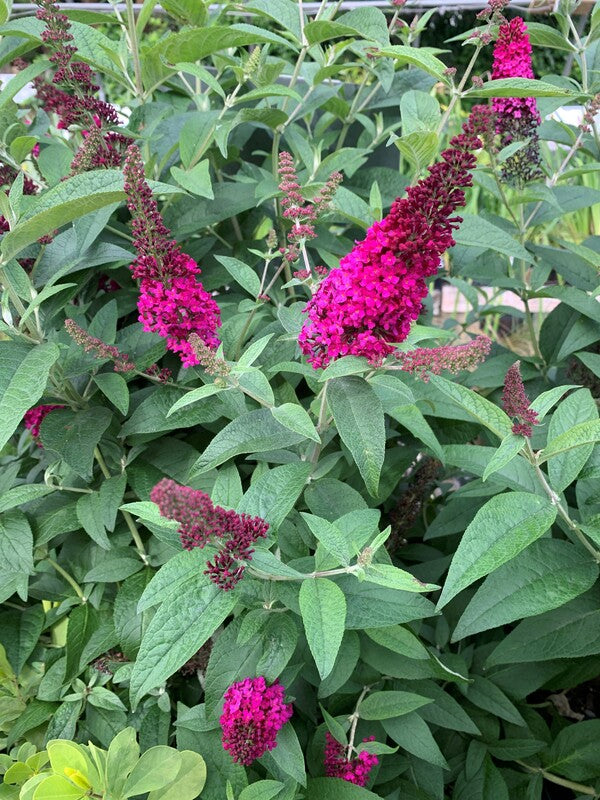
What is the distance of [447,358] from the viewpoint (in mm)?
966

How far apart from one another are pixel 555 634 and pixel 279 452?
59cm

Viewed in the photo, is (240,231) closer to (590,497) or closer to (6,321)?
(6,321)

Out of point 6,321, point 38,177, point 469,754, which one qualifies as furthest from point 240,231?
point 469,754

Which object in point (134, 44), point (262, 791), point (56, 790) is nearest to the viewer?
point (56, 790)

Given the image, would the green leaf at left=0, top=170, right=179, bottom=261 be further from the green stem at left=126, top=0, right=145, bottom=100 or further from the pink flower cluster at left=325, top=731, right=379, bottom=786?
the pink flower cluster at left=325, top=731, right=379, bottom=786

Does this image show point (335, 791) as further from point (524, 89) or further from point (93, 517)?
point (524, 89)

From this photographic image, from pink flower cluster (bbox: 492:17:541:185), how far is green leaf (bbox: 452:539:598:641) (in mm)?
860

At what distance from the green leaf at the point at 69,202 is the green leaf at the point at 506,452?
2.12ft

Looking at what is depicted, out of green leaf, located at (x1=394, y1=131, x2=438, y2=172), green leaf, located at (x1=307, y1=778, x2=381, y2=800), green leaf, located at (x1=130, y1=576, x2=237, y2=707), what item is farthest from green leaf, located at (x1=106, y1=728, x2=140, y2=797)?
green leaf, located at (x1=394, y1=131, x2=438, y2=172)

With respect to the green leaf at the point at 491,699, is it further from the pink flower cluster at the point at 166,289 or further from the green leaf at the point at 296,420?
the pink flower cluster at the point at 166,289

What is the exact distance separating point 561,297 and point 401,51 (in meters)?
0.72

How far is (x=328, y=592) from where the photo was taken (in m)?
1.00

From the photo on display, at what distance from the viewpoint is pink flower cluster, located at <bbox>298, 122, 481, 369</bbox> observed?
0.91 m

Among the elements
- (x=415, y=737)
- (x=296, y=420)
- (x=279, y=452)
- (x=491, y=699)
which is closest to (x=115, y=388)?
(x=279, y=452)
